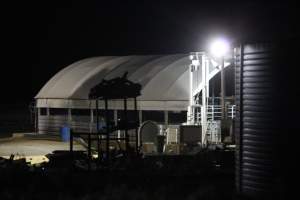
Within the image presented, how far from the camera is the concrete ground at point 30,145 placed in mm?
23891

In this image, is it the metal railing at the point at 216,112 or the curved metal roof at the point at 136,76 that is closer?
the metal railing at the point at 216,112

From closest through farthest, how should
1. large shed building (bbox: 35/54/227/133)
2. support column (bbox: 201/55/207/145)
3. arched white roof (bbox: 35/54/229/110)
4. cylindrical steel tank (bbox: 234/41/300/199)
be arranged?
1. cylindrical steel tank (bbox: 234/41/300/199)
2. support column (bbox: 201/55/207/145)
3. arched white roof (bbox: 35/54/229/110)
4. large shed building (bbox: 35/54/227/133)

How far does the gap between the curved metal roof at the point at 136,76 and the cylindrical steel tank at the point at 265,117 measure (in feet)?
45.6

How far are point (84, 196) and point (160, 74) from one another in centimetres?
1689

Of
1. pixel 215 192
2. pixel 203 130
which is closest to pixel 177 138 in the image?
pixel 203 130

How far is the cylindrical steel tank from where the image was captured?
1078 centimetres

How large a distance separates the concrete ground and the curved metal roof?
8.87 feet

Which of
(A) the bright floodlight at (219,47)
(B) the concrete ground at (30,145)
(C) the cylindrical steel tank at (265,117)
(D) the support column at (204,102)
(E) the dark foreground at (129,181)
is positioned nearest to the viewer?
(C) the cylindrical steel tank at (265,117)

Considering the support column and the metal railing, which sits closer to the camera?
the support column

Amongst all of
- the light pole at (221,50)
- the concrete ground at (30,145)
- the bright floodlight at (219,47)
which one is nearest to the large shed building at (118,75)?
the concrete ground at (30,145)

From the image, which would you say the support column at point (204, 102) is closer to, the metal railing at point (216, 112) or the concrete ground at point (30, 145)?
the metal railing at point (216, 112)

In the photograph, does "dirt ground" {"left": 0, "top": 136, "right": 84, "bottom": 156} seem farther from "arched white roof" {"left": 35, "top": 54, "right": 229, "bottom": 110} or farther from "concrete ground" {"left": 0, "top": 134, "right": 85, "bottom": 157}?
"arched white roof" {"left": 35, "top": 54, "right": 229, "bottom": 110}

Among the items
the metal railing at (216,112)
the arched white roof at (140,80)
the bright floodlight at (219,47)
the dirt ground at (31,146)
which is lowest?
the dirt ground at (31,146)

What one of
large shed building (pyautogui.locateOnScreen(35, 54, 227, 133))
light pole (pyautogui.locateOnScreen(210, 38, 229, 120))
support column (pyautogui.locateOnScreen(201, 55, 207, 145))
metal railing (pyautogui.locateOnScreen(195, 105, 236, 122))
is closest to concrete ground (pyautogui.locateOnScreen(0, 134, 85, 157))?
large shed building (pyautogui.locateOnScreen(35, 54, 227, 133))
